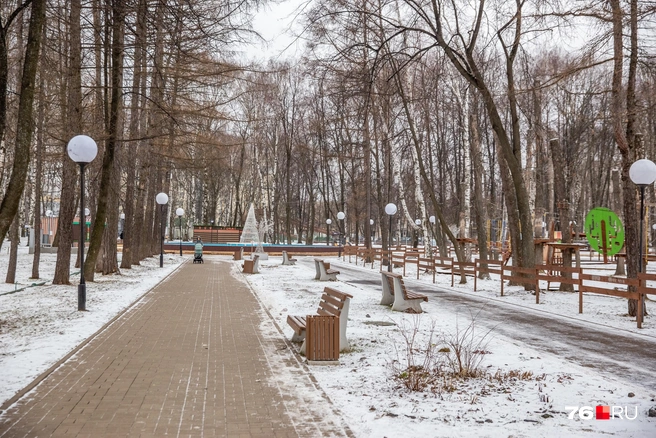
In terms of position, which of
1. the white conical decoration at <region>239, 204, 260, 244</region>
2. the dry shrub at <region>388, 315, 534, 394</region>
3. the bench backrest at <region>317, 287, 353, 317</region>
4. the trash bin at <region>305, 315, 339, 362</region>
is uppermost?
the white conical decoration at <region>239, 204, 260, 244</region>

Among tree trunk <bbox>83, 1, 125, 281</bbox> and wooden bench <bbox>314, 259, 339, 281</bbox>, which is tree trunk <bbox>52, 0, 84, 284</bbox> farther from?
wooden bench <bbox>314, 259, 339, 281</bbox>

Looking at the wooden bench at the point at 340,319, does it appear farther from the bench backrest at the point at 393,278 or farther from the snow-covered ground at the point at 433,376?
the bench backrest at the point at 393,278

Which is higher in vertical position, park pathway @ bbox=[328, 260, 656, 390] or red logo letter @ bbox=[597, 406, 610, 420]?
red logo letter @ bbox=[597, 406, 610, 420]

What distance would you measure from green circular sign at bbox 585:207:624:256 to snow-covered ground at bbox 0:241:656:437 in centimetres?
535

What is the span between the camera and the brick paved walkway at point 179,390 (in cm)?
491

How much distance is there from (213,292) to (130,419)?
38.3ft

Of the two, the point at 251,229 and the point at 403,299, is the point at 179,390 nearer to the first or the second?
the point at 403,299

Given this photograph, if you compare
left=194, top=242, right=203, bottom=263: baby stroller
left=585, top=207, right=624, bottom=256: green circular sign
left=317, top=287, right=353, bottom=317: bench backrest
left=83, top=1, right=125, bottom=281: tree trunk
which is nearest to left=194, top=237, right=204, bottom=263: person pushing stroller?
left=194, top=242, right=203, bottom=263: baby stroller

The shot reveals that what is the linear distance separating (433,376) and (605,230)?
1372 cm

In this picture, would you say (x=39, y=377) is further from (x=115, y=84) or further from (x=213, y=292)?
(x=115, y=84)

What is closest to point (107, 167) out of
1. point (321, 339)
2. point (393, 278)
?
point (393, 278)

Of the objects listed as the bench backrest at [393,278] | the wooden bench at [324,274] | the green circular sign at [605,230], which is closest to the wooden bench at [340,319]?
the bench backrest at [393,278]
